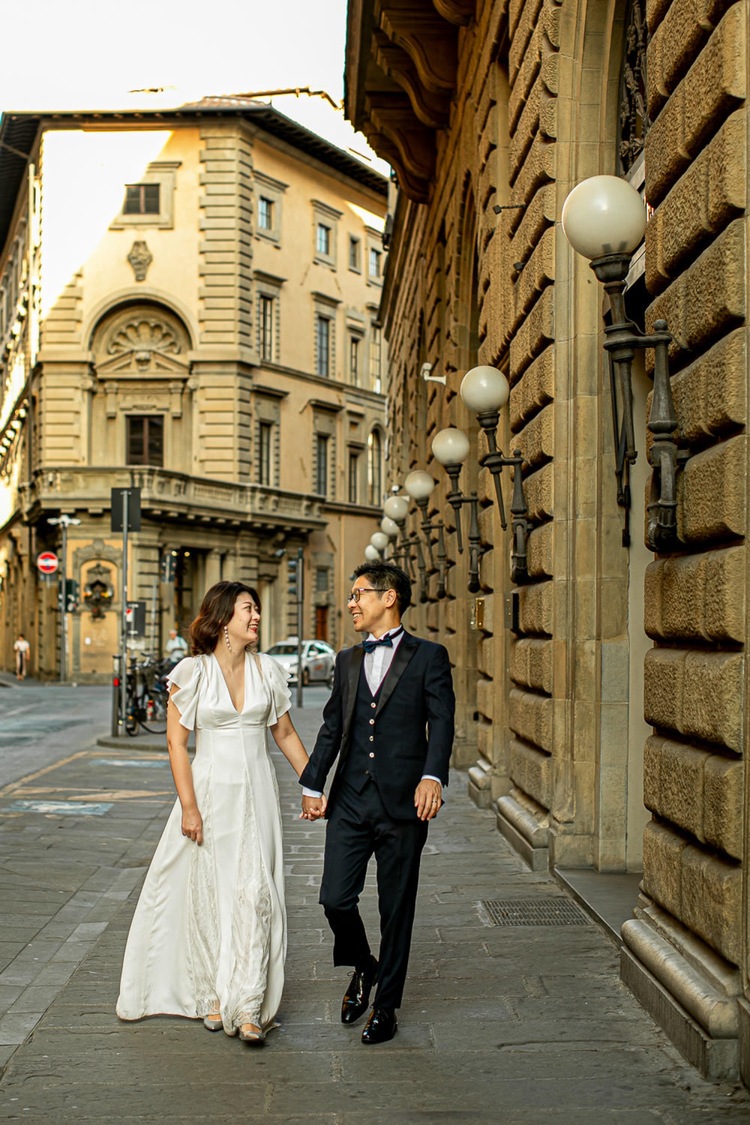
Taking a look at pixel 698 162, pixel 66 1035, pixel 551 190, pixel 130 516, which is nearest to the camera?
pixel 698 162

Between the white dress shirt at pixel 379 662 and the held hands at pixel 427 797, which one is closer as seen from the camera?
the held hands at pixel 427 797

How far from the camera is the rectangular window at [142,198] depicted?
47.1 metres

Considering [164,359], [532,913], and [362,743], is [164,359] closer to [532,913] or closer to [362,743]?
[532,913]

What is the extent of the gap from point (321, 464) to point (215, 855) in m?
48.6

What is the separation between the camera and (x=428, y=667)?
5609 millimetres

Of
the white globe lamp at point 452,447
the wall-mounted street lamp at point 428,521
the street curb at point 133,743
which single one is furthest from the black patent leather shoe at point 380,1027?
the street curb at point 133,743

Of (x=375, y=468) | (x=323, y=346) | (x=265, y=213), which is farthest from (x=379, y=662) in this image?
(x=375, y=468)

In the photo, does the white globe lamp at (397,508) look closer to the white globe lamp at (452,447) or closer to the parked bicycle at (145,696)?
the parked bicycle at (145,696)

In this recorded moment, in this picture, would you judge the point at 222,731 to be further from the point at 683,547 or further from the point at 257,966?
the point at 683,547

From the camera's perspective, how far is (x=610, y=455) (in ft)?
27.6

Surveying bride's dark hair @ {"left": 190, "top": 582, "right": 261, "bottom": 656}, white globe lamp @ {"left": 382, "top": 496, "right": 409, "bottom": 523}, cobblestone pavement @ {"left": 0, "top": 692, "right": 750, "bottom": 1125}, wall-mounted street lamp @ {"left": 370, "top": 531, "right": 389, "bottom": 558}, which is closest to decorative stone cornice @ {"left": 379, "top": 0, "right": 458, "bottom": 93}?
white globe lamp @ {"left": 382, "top": 496, "right": 409, "bottom": 523}

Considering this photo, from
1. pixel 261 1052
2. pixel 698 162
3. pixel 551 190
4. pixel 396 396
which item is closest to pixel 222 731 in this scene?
pixel 261 1052

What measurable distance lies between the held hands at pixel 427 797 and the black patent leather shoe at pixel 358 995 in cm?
77

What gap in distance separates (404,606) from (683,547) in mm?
1134
